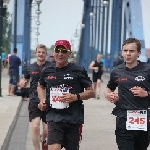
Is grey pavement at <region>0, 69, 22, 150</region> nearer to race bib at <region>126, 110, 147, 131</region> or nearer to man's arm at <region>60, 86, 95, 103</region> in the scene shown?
man's arm at <region>60, 86, 95, 103</region>

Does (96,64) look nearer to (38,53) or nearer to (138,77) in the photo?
(38,53)

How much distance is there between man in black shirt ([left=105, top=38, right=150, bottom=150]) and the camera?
26.6 feet

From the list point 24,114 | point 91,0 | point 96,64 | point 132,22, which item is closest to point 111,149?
→ point 24,114

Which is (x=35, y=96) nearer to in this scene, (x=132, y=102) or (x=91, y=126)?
(x=132, y=102)

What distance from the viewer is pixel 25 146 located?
12734 millimetres

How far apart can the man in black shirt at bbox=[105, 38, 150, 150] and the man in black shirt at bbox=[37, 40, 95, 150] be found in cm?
46

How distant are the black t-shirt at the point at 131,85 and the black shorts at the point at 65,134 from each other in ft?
1.84

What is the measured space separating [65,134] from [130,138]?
792 millimetres

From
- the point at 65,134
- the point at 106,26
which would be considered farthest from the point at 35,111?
the point at 106,26

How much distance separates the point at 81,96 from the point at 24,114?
11.5m

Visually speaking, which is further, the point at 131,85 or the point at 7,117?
the point at 7,117

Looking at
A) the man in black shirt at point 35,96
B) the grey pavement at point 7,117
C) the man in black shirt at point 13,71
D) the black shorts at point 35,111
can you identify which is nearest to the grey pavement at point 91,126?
the grey pavement at point 7,117

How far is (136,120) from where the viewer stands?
814cm

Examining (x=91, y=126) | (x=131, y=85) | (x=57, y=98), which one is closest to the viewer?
(x=131, y=85)
